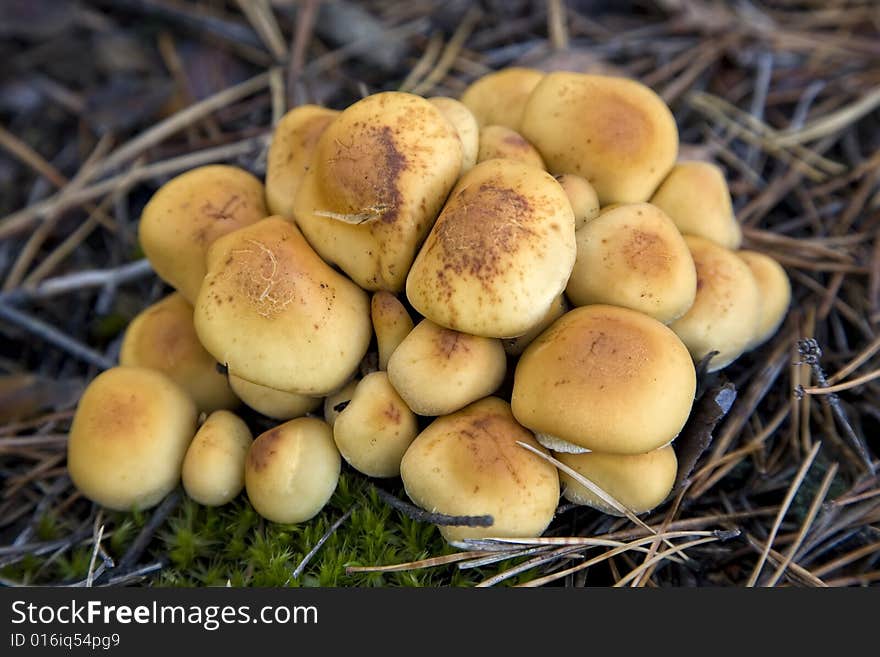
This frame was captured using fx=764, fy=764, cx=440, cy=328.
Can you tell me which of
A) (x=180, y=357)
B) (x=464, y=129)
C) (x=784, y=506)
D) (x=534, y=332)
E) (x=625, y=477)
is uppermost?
(x=464, y=129)

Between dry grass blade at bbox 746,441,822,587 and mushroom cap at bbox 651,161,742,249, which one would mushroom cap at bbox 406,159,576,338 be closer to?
mushroom cap at bbox 651,161,742,249

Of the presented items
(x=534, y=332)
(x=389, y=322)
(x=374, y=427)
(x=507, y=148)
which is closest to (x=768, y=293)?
(x=534, y=332)

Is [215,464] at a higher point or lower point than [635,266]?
lower

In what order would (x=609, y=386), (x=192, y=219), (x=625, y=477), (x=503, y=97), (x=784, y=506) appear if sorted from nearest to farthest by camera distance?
(x=609, y=386)
(x=625, y=477)
(x=784, y=506)
(x=192, y=219)
(x=503, y=97)

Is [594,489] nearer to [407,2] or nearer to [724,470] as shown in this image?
[724,470]

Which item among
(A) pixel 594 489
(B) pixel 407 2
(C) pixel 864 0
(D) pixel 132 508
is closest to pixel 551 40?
(B) pixel 407 2

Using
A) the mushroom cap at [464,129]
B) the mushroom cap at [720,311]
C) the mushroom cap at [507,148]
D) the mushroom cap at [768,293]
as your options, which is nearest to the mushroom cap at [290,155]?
the mushroom cap at [464,129]

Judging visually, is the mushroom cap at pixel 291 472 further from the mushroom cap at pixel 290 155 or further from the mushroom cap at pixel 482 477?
the mushroom cap at pixel 290 155

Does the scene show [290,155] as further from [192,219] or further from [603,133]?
[603,133]
